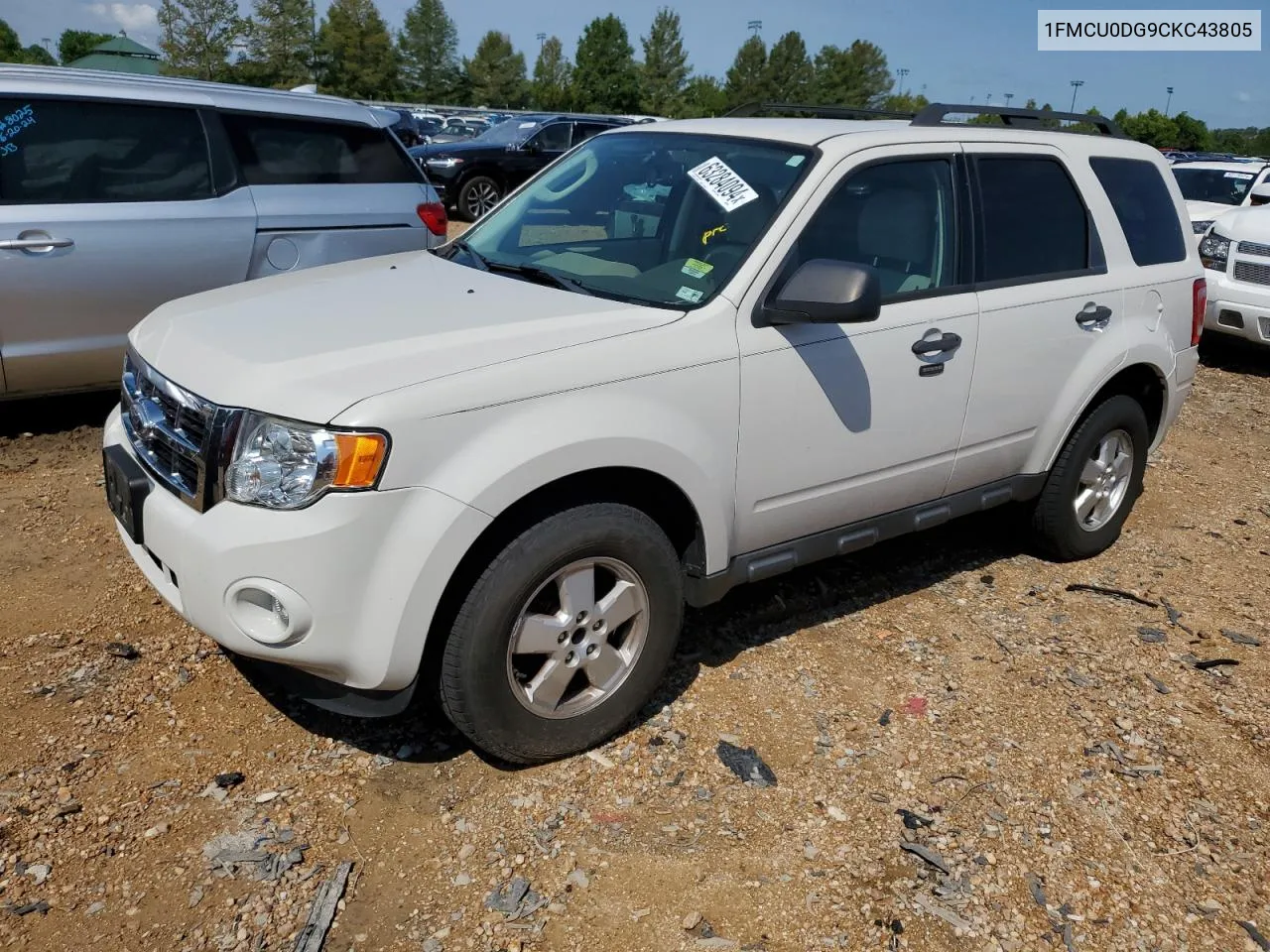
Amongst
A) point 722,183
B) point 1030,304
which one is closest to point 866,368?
point 722,183

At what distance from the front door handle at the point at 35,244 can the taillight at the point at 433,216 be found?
1.87 meters

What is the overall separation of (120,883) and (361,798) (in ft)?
2.06

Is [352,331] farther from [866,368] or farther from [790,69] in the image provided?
[790,69]

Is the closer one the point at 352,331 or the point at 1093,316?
the point at 352,331

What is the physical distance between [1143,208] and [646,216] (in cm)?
236

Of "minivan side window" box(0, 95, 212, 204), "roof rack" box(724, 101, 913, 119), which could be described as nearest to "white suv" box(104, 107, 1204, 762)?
"roof rack" box(724, 101, 913, 119)

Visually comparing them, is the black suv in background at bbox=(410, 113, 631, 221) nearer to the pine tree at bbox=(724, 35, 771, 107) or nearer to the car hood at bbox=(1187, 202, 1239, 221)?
the car hood at bbox=(1187, 202, 1239, 221)

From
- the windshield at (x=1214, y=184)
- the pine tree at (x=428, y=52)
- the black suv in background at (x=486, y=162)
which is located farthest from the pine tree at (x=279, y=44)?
the windshield at (x=1214, y=184)

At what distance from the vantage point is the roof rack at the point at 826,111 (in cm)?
428

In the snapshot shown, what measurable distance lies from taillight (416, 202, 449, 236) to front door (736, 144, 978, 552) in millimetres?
3234

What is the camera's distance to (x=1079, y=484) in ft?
15.1

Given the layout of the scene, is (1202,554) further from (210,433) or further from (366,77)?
(366,77)

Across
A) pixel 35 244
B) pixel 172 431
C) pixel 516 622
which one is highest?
pixel 35 244

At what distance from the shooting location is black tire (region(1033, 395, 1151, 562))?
14.6 feet
